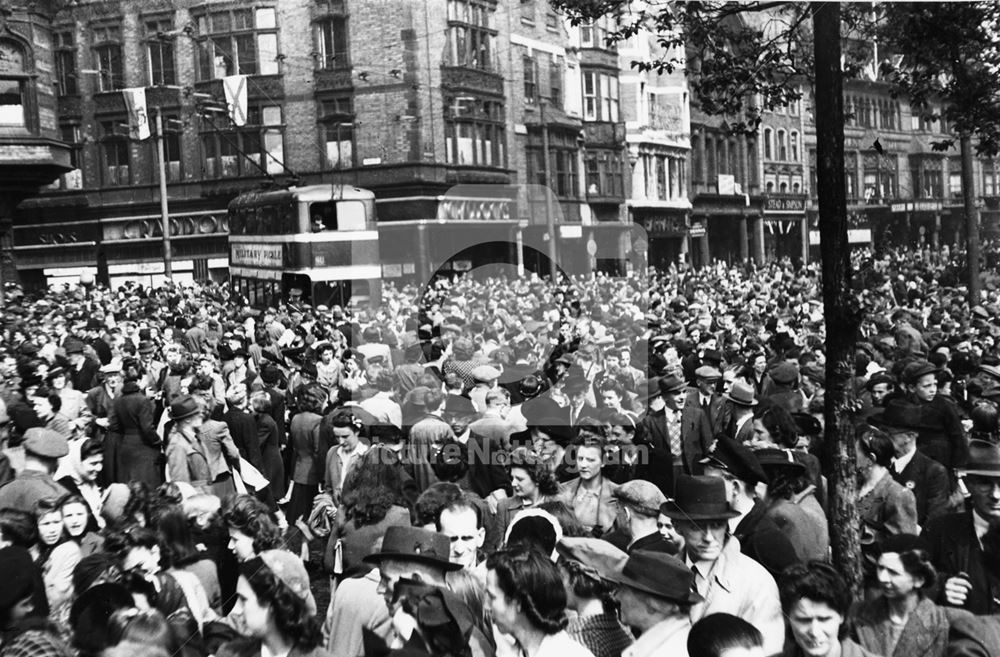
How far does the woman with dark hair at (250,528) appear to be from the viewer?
5914 millimetres

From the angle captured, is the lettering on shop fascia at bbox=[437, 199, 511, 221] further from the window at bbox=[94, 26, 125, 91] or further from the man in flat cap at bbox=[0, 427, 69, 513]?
the man in flat cap at bbox=[0, 427, 69, 513]

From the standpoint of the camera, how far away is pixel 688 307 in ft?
72.3

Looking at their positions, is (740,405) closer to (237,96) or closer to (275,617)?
(275,617)

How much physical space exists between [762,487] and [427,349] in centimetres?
854

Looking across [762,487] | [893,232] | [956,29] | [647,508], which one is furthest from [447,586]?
[893,232]

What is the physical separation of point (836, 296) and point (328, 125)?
41.3 metres

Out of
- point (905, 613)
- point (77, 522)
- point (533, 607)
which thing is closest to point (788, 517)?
point (905, 613)

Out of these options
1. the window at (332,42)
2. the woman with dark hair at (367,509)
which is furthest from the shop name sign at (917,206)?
the woman with dark hair at (367,509)

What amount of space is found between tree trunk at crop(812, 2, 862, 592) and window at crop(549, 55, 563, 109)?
150 ft

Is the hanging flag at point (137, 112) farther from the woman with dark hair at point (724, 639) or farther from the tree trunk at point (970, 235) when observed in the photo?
the woman with dark hair at point (724, 639)

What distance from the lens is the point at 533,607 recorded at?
4352mm

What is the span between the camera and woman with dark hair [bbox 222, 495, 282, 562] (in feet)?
19.4

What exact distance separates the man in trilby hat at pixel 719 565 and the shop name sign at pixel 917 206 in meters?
63.5

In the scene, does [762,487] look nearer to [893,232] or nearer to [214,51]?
[214,51]
